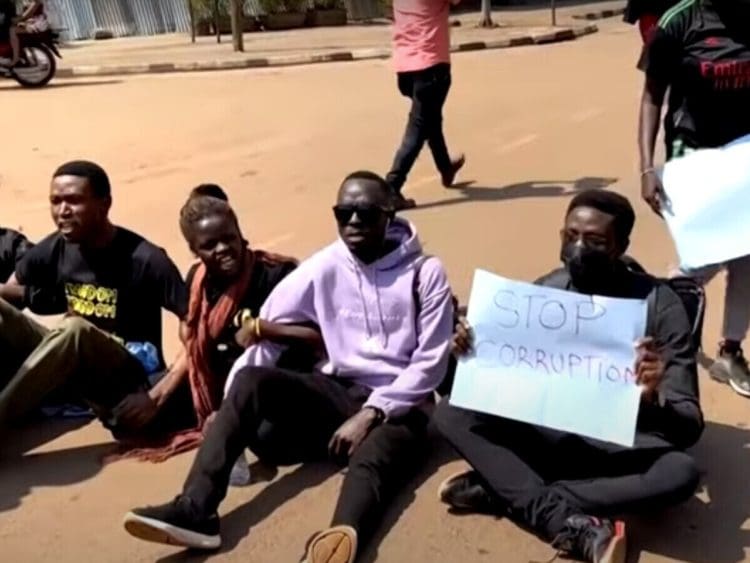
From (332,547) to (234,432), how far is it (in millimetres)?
531

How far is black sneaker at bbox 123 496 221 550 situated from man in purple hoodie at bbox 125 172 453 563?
0.07ft

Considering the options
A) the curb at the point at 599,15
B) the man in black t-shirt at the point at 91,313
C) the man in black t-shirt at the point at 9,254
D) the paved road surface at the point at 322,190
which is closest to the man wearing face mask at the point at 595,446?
the paved road surface at the point at 322,190

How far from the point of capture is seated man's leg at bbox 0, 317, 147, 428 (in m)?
4.48

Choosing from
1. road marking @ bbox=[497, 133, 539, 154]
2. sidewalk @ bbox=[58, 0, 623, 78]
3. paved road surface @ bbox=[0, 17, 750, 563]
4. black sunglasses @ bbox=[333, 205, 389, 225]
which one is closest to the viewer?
paved road surface @ bbox=[0, 17, 750, 563]

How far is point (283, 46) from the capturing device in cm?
1962

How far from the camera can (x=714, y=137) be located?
4.67m

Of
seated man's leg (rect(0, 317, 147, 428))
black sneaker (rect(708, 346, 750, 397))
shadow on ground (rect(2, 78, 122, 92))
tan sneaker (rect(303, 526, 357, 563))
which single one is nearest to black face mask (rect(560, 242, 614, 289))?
tan sneaker (rect(303, 526, 357, 563))

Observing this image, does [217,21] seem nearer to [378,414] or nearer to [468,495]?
[378,414]

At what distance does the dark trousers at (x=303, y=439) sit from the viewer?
384cm

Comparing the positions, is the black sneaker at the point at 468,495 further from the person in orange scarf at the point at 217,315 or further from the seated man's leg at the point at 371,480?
the person in orange scarf at the point at 217,315

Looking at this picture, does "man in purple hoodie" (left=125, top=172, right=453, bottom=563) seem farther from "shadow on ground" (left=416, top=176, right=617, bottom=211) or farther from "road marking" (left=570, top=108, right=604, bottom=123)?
"road marking" (left=570, top=108, right=604, bottom=123)

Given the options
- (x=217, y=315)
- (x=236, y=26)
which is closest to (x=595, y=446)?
(x=217, y=315)

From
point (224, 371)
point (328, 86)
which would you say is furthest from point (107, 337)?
point (328, 86)

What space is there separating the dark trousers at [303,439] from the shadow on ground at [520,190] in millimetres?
4157
